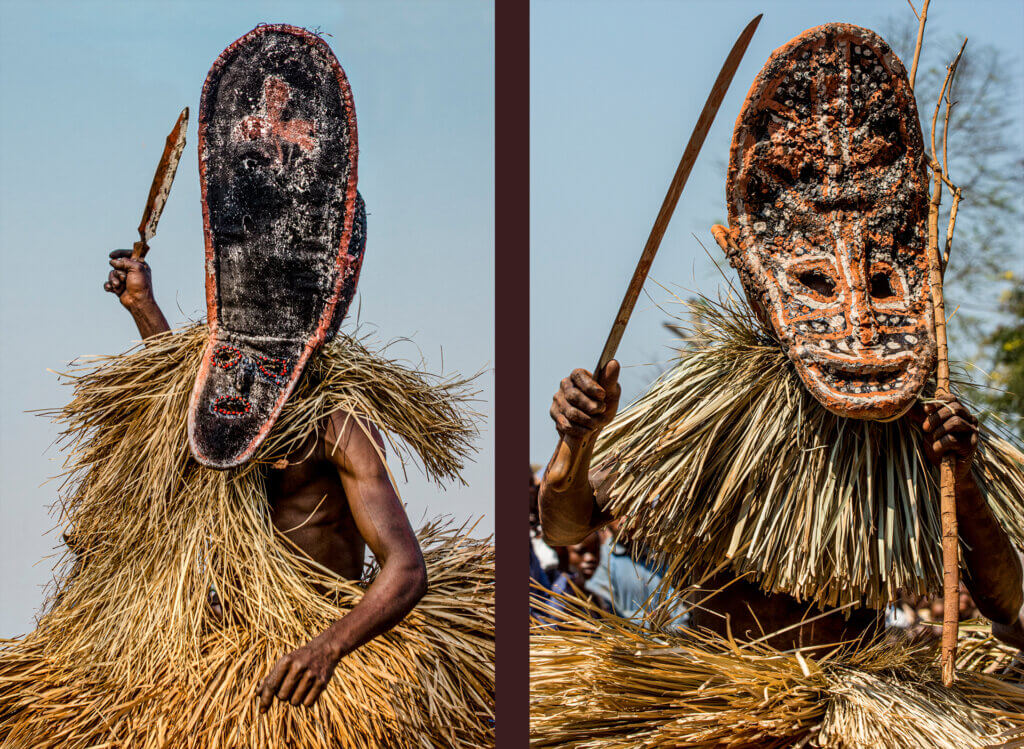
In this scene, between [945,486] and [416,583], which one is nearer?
[945,486]

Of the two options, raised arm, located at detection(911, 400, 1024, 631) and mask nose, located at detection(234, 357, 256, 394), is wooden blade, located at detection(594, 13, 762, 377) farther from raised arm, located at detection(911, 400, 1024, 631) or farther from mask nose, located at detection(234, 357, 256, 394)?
mask nose, located at detection(234, 357, 256, 394)

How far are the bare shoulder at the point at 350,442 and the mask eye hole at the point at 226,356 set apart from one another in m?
0.17

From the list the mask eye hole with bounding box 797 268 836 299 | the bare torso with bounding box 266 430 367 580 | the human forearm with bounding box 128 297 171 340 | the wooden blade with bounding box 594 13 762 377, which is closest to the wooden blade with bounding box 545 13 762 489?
the wooden blade with bounding box 594 13 762 377

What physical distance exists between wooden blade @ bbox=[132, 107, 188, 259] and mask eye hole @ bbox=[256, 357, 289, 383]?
29 cm

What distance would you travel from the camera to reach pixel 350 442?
160 centimetres

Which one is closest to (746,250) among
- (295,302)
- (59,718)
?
(295,302)

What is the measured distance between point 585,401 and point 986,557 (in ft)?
2.00

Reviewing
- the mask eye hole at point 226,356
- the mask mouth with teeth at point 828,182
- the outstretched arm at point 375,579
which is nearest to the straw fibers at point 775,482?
the mask mouth with teeth at point 828,182

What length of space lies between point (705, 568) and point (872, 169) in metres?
0.63

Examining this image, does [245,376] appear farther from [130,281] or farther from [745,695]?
[745,695]

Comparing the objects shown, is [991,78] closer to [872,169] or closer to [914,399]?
[872,169]

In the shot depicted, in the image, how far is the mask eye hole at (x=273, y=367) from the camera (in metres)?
1.61

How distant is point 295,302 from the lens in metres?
1.64

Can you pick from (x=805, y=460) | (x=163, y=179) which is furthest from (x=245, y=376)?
(x=805, y=460)
